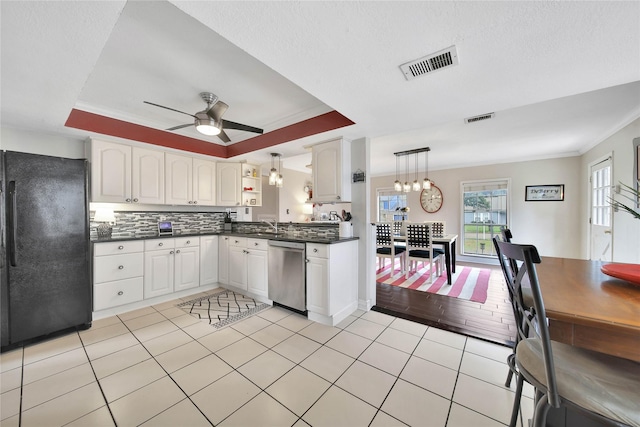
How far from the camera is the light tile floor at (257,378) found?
139 centimetres

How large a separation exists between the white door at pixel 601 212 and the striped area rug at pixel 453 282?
1.49m

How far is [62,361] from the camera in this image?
1905 mm

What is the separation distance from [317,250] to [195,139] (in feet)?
8.50

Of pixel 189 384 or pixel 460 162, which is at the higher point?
pixel 460 162

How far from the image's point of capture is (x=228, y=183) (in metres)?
3.99

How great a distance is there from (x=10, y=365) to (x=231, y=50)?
117 inches

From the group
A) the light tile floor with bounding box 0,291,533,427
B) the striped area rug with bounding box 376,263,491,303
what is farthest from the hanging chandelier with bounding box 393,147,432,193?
the light tile floor with bounding box 0,291,533,427

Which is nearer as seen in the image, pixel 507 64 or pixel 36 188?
pixel 507 64

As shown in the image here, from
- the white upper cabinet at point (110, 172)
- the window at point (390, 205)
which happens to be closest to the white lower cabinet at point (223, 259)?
the white upper cabinet at point (110, 172)

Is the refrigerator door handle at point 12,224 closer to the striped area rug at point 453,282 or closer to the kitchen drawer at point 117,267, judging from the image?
the kitchen drawer at point 117,267

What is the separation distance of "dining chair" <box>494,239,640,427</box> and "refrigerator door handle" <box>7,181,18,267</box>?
3580 mm

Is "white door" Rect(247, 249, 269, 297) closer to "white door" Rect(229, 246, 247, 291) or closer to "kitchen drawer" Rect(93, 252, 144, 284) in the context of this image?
"white door" Rect(229, 246, 247, 291)

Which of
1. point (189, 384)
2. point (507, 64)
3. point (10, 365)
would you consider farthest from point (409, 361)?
point (10, 365)

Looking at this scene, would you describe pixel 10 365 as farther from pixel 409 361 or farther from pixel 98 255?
pixel 409 361
